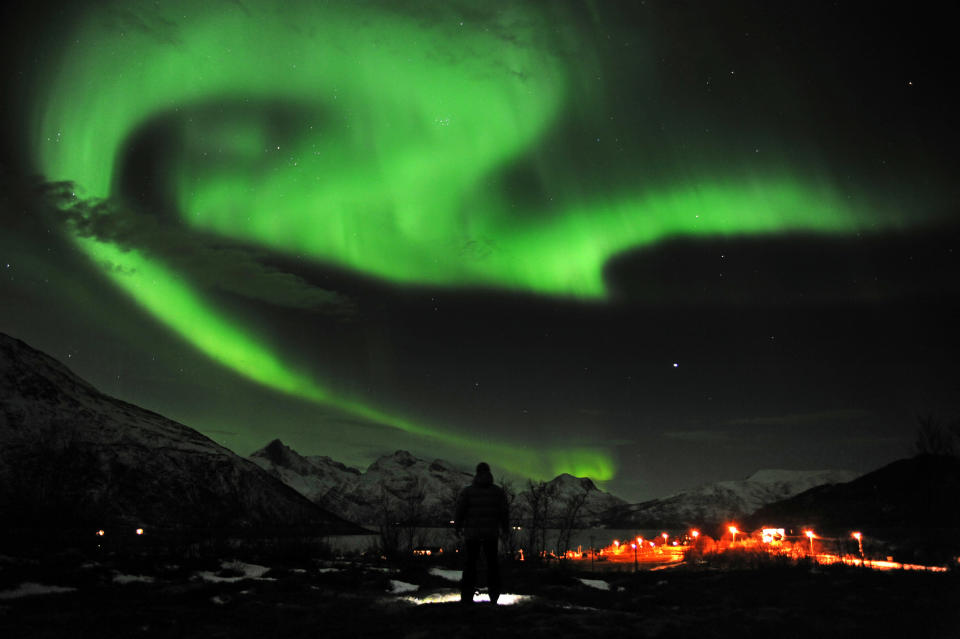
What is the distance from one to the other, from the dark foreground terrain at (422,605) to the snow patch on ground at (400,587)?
100 mm

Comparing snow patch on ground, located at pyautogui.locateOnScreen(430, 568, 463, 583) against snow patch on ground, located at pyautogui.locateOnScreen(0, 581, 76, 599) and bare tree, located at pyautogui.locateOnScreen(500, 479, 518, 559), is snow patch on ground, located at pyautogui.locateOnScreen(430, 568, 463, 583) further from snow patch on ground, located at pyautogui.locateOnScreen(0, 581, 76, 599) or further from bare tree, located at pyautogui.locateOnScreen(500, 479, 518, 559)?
snow patch on ground, located at pyautogui.locateOnScreen(0, 581, 76, 599)

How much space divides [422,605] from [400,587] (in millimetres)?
4947

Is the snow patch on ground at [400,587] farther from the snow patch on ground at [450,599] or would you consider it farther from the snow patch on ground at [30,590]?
the snow patch on ground at [30,590]

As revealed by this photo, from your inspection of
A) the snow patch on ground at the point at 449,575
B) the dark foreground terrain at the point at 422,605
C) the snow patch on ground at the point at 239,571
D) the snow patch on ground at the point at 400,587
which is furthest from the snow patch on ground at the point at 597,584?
the snow patch on ground at the point at 239,571

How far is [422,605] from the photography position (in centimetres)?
1323

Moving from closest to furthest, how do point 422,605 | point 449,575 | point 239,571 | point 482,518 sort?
point 422,605, point 482,518, point 239,571, point 449,575

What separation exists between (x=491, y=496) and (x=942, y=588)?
36.3 feet

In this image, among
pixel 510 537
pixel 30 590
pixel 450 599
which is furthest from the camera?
pixel 510 537

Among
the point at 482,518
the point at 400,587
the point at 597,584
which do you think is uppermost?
the point at 482,518

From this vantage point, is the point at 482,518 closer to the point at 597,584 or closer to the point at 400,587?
the point at 400,587

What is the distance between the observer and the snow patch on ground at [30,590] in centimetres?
1356

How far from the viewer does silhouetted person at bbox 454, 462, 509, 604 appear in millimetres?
13578

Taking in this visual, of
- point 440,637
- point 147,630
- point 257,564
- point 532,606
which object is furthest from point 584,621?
point 257,564

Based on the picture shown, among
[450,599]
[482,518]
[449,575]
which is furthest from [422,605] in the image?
[449,575]
